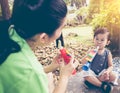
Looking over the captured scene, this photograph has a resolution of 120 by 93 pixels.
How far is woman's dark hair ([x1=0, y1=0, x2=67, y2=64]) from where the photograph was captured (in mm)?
923

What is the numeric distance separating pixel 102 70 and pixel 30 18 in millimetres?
1293

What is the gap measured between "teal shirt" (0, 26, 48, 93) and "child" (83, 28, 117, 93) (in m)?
1.21

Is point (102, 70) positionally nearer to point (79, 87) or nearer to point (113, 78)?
point (113, 78)

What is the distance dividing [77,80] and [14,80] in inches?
55.9

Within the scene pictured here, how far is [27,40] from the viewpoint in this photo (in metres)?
0.96

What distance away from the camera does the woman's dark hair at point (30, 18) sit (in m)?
0.92

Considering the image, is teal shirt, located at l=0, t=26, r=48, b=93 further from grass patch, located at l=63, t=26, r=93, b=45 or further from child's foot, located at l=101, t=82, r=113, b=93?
grass patch, located at l=63, t=26, r=93, b=45

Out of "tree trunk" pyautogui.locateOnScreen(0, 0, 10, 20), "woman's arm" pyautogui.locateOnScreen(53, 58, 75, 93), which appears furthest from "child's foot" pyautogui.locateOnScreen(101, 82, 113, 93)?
"tree trunk" pyautogui.locateOnScreen(0, 0, 10, 20)

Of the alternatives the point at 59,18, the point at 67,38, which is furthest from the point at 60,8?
the point at 67,38

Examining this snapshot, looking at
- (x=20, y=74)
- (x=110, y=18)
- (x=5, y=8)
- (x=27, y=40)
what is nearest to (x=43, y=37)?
(x=27, y=40)

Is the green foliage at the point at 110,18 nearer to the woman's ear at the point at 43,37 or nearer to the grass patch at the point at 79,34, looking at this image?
the grass patch at the point at 79,34

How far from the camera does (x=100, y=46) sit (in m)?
2.07

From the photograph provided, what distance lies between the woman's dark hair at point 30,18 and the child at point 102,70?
1133 mm

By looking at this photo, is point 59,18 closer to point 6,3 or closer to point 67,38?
point 6,3
